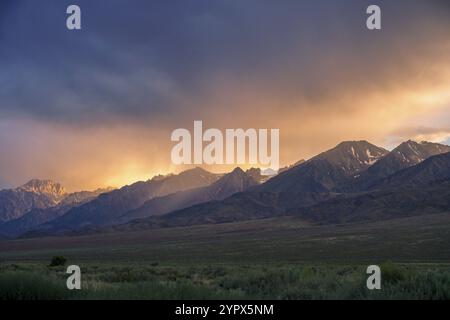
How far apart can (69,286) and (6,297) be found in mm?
1979

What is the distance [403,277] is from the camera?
716 inches

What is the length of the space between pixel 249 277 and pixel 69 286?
25.7ft

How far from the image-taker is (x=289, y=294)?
52.0ft

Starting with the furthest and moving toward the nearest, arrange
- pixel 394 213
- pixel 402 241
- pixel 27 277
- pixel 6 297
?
1. pixel 394 213
2. pixel 402 241
3. pixel 27 277
4. pixel 6 297

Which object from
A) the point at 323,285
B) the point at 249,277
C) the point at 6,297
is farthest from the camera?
the point at 249,277

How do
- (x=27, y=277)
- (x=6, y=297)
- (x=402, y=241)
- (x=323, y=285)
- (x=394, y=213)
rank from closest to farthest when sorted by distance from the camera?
(x=6, y=297) → (x=27, y=277) → (x=323, y=285) → (x=402, y=241) → (x=394, y=213)
